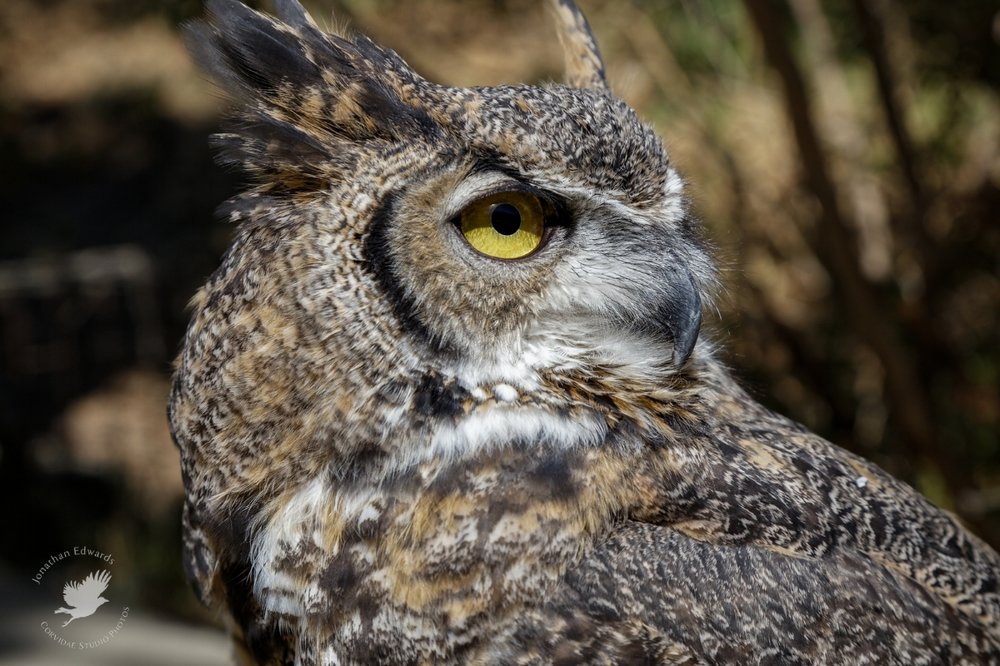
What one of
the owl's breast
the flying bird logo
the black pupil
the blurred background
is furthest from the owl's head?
the flying bird logo

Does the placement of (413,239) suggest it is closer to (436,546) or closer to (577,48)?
(436,546)

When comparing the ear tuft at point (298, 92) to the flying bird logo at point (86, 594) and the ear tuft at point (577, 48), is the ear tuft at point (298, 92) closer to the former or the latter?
the ear tuft at point (577, 48)

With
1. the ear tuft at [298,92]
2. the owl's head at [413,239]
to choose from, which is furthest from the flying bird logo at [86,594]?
the ear tuft at [298,92]

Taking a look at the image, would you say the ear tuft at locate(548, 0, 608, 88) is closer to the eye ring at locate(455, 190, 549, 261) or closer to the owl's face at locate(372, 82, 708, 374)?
the owl's face at locate(372, 82, 708, 374)

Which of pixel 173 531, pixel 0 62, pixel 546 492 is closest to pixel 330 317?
pixel 546 492

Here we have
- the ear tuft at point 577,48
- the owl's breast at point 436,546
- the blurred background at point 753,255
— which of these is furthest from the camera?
the blurred background at point 753,255

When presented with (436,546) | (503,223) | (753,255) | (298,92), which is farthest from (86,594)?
(753,255)

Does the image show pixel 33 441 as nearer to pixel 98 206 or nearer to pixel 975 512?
Result: pixel 98 206

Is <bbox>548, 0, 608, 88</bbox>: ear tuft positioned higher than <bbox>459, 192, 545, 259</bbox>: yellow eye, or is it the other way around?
<bbox>548, 0, 608, 88</bbox>: ear tuft
